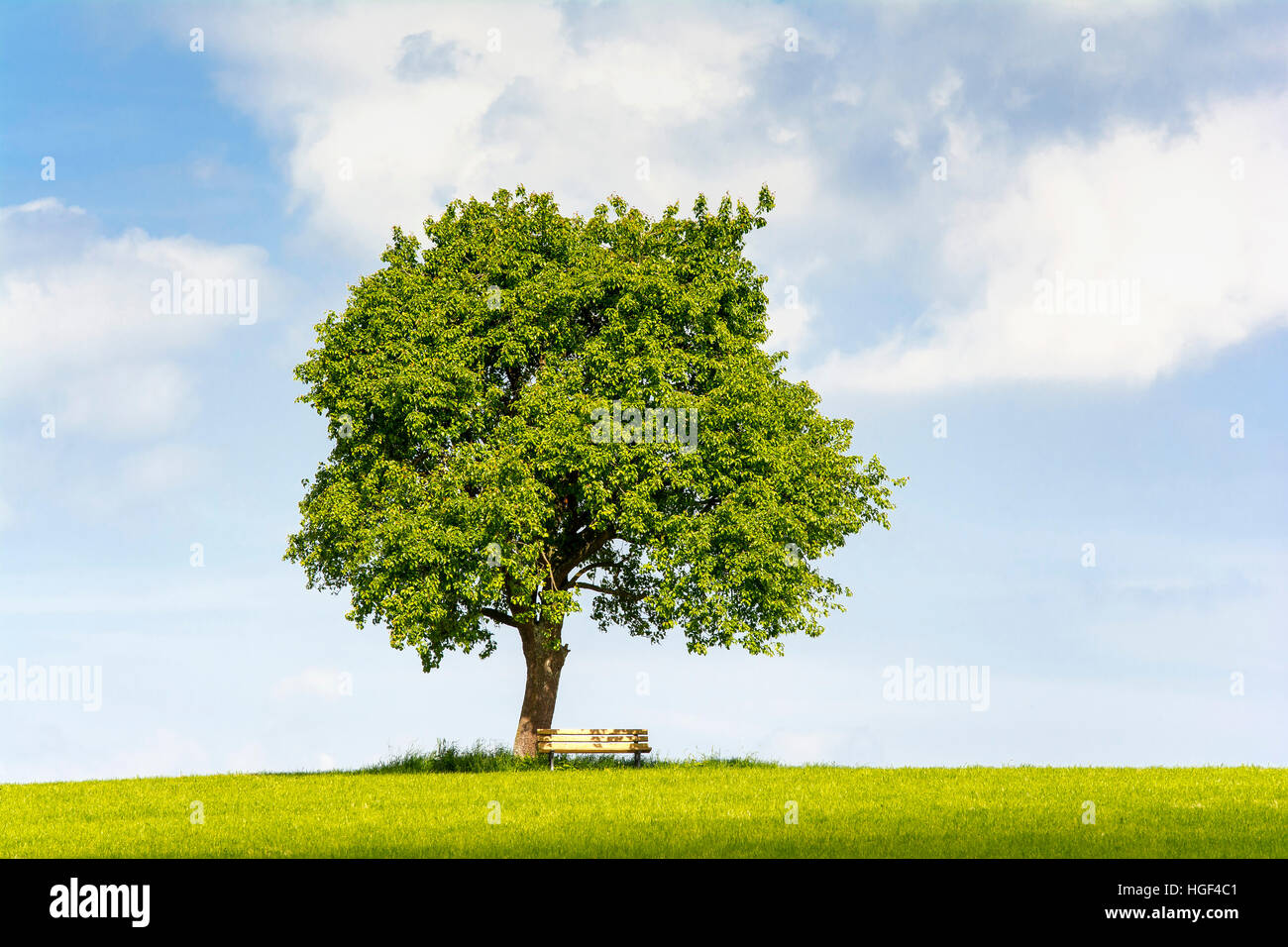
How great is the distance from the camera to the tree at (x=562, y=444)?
1189 inches

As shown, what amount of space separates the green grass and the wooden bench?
652mm

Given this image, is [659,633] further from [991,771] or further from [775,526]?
[991,771]

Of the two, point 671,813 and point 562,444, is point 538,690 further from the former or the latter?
point 671,813

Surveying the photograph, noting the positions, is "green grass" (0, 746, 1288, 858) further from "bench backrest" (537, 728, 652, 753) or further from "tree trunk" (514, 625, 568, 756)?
"tree trunk" (514, 625, 568, 756)

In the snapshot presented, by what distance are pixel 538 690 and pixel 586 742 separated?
3.15 meters

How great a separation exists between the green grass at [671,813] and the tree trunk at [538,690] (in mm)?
2697

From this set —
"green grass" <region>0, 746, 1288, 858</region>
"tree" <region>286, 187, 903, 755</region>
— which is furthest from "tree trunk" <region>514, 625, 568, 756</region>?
"green grass" <region>0, 746, 1288, 858</region>

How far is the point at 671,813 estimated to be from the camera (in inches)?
874

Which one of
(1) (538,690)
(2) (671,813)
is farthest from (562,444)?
(2) (671,813)

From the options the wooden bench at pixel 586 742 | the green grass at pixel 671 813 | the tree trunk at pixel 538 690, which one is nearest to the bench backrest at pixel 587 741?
the wooden bench at pixel 586 742

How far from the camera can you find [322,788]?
2720 cm

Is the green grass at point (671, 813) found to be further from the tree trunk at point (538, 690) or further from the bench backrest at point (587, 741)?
the tree trunk at point (538, 690)
